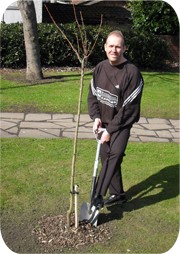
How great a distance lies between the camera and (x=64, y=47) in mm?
12016

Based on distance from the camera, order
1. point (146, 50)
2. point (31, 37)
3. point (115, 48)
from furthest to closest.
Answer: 1. point (146, 50)
2. point (31, 37)
3. point (115, 48)

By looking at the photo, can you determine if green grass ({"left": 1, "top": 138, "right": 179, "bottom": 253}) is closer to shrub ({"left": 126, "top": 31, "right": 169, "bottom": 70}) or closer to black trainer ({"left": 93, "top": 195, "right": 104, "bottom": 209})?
black trainer ({"left": 93, "top": 195, "right": 104, "bottom": 209})

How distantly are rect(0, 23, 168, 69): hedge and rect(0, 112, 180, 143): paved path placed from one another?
3854 millimetres

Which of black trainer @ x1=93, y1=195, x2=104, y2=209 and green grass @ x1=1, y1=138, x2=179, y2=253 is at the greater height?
black trainer @ x1=93, y1=195, x2=104, y2=209

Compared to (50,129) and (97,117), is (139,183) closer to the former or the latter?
(97,117)

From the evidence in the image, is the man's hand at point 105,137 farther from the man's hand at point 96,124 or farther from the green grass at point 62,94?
the green grass at point 62,94

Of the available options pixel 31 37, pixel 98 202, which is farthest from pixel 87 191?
pixel 31 37

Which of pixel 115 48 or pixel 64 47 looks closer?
pixel 115 48

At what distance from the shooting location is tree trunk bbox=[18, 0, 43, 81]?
10.3 m

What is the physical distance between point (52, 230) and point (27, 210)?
497 millimetres

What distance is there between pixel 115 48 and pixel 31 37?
668 centimetres

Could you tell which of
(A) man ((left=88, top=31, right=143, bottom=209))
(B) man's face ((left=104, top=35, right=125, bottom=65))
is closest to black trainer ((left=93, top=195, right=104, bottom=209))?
(A) man ((left=88, top=31, right=143, bottom=209))

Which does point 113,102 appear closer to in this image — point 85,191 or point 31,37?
point 85,191

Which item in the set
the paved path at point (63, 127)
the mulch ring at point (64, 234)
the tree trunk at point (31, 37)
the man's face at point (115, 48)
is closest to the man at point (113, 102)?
the man's face at point (115, 48)
